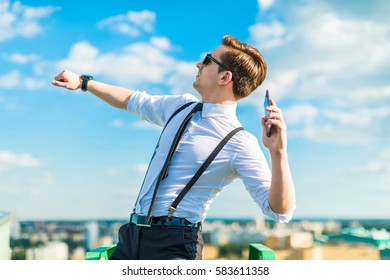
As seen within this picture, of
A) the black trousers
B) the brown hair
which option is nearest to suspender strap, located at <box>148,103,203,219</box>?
the black trousers

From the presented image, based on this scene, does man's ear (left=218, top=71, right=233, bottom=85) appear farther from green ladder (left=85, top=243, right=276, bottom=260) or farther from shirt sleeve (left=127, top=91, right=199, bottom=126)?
green ladder (left=85, top=243, right=276, bottom=260)

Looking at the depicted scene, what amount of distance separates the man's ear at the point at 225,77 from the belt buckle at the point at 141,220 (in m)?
1.06

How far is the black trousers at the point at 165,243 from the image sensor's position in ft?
9.96

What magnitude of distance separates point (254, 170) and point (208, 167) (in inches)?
11.3

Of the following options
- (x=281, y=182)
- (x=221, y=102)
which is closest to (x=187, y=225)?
(x=281, y=182)

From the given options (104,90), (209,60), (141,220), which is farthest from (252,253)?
(104,90)

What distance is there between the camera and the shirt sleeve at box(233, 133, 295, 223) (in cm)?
299

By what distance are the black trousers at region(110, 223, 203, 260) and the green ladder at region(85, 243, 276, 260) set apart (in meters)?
0.44

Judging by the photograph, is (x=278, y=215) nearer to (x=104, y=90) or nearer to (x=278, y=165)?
(x=278, y=165)

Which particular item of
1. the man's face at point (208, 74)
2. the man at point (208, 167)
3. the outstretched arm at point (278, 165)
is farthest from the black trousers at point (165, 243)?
the man's face at point (208, 74)

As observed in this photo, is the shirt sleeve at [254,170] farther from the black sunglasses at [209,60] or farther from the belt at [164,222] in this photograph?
the black sunglasses at [209,60]
